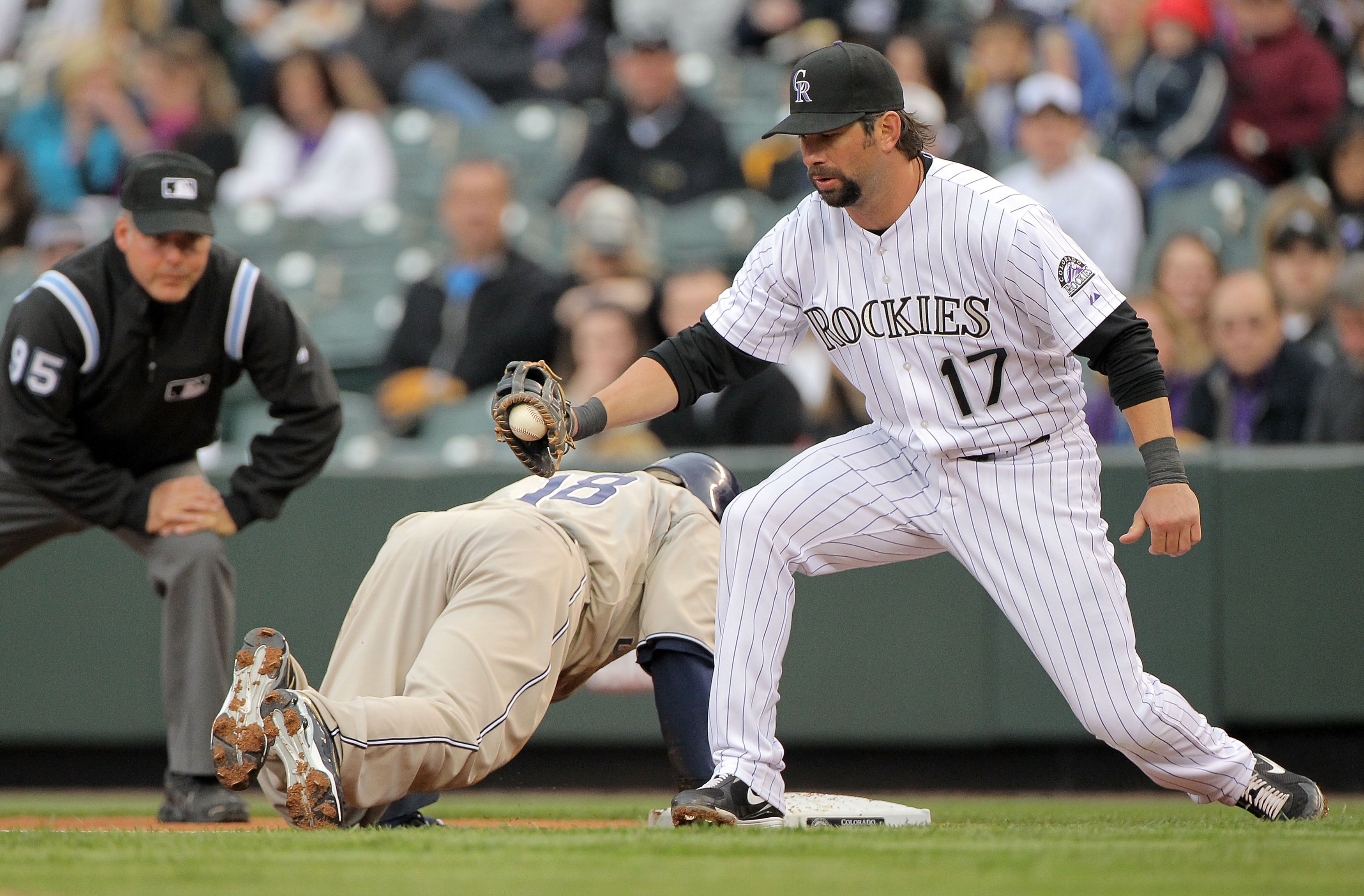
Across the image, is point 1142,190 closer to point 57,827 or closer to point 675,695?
point 675,695

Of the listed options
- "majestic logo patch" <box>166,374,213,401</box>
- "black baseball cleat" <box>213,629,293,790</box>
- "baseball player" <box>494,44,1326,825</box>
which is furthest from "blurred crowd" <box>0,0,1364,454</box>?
"black baseball cleat" <box>213,629,293,790</box>

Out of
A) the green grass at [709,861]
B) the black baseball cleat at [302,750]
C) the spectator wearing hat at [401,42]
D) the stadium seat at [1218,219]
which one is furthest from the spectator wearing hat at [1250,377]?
the spectator wearing hat at [401,42]

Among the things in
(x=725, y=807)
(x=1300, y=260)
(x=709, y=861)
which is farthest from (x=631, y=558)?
(x=1300, y=260)

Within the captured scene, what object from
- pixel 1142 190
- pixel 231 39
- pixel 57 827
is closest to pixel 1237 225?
pixel 1142 190

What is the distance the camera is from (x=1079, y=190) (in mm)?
7746

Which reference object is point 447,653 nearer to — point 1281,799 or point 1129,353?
point 1129,353

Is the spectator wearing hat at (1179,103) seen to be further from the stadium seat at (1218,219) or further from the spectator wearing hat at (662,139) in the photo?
the spectator wearing hat at (662,139)

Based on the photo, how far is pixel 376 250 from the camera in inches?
356

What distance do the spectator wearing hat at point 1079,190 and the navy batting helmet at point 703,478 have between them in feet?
11.7

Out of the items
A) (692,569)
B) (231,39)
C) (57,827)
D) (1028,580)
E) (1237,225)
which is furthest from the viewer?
(231,39)

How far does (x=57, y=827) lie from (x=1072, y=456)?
9.31 ft

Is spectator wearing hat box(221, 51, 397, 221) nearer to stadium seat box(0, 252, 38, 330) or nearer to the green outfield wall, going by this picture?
stadium seat box(0, 252, 38, 330)

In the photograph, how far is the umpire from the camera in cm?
487

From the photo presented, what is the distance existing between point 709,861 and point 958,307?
1463 millimetres
